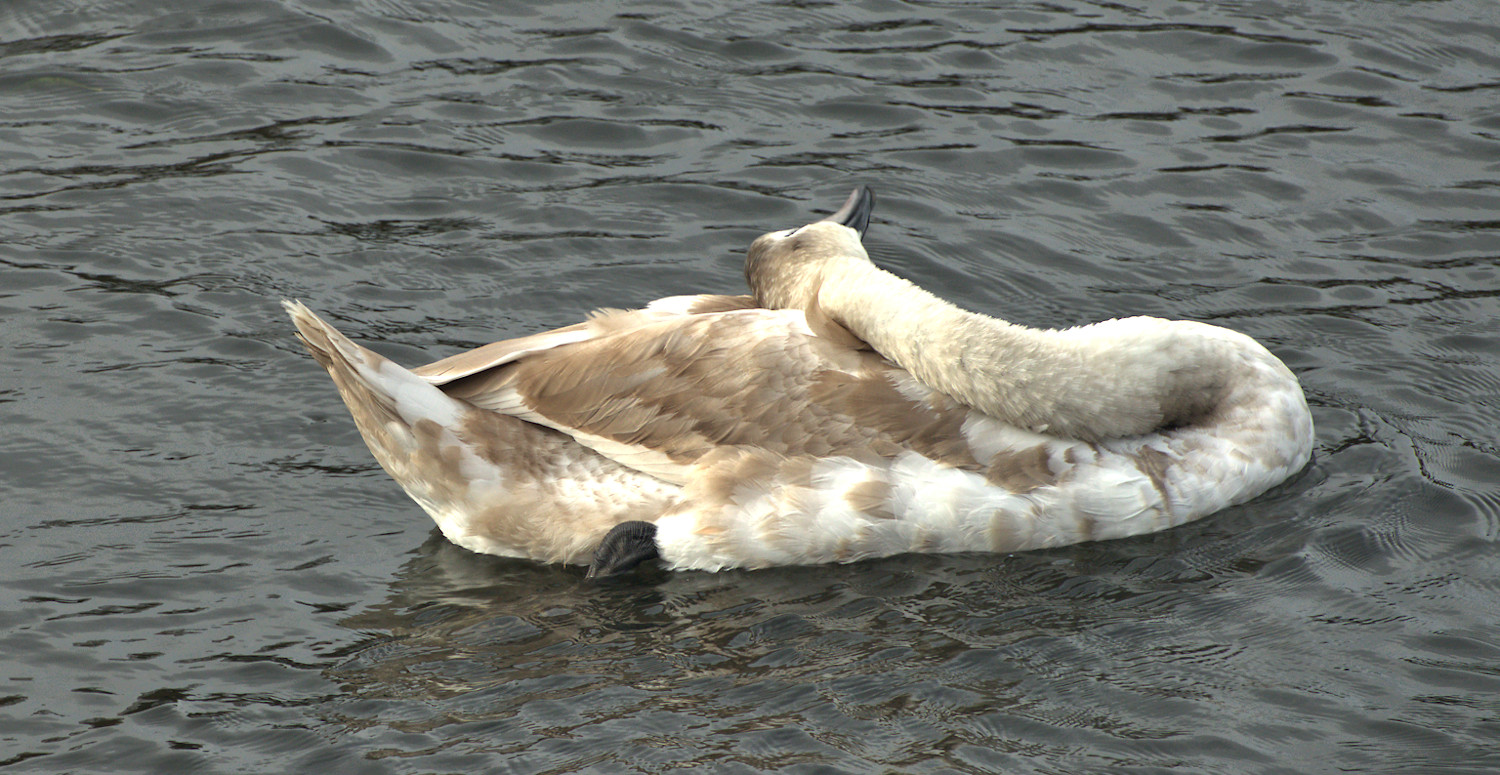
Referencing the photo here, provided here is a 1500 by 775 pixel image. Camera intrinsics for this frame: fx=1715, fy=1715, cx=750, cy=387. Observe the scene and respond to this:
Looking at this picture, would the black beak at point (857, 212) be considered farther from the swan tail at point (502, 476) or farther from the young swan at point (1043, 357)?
the swan tail at point (502, 476)

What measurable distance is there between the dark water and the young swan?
553 mm

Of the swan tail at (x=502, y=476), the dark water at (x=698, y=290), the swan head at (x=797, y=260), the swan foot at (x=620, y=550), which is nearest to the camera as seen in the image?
the dark water at (x=698, y=290)

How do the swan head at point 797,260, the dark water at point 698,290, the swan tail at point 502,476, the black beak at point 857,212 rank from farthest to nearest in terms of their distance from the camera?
the black beak at point 857,212 → the swan head at point 797,260 → the swan tail at point 502,476 → the dark water at point 698,290

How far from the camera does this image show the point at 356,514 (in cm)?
716

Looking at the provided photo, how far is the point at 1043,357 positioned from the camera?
22.2 feet

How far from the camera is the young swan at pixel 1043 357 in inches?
265

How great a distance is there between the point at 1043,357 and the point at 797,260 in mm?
1205

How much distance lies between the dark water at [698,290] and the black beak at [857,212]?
113 centimetres

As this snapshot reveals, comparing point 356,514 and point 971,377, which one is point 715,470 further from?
point 356,514

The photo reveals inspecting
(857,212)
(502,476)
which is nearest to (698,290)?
(857,212)

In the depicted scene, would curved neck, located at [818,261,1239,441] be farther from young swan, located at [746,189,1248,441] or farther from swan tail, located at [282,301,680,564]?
swan tail, located at [282,301,680,564]

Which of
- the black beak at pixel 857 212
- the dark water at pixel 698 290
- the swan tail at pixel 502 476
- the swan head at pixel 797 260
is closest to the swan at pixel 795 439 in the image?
the swan tail at pixel 502 476

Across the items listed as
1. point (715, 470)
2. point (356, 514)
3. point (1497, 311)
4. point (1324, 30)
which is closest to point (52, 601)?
point (356, 514)

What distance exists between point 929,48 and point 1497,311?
4212mm
